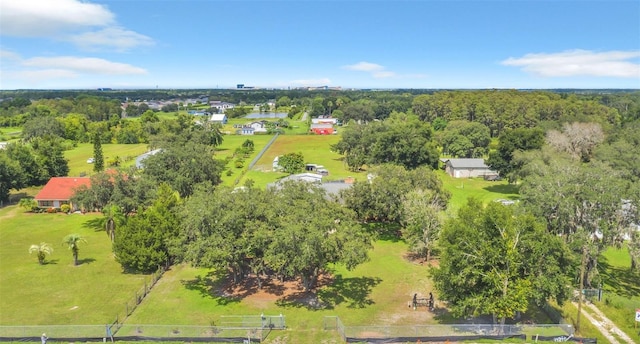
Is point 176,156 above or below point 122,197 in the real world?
above

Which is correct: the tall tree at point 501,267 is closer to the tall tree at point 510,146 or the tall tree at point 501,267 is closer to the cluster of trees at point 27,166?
the tall tree at point 510,146

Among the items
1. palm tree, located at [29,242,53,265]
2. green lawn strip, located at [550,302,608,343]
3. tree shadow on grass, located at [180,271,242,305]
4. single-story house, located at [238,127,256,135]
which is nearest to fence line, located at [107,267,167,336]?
tree shadow on grass, located at [180,271,242,305]

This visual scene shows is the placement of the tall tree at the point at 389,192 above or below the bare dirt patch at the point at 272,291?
above

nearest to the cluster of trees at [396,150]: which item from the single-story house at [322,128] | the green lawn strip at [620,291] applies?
the green lawn strip at [620,291]

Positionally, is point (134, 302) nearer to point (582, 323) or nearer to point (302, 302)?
point (302, 302)

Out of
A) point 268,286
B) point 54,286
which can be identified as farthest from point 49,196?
point 268,286

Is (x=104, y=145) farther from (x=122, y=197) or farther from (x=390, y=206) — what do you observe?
(x=390, y=206)
